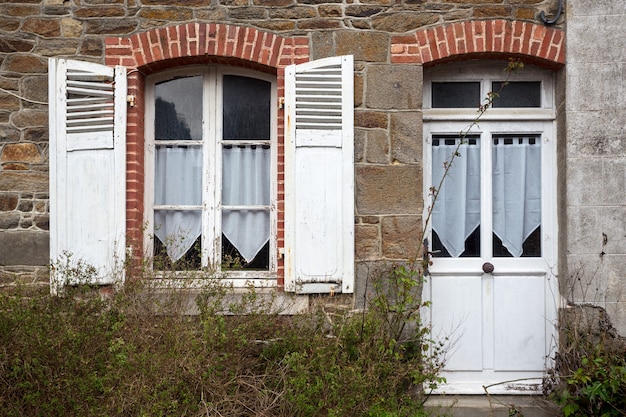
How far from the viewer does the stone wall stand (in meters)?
5.09

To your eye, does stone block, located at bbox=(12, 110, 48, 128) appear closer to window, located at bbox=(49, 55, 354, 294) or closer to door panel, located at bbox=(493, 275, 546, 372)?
window, located at bbox=(49, 55, 354, 294)

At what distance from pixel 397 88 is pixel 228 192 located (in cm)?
170

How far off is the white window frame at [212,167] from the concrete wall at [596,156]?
2.45 meters

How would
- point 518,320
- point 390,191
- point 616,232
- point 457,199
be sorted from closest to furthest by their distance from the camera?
point 616,232
point 390,191
point 518,320
point 457,199

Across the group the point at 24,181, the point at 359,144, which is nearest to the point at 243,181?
the point at 359,144

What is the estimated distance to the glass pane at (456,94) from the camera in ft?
17.6

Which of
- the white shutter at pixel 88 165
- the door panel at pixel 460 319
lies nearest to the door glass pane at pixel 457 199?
the door panel at pixel 460 319

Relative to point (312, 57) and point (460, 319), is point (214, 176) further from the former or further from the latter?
point (460, 319)

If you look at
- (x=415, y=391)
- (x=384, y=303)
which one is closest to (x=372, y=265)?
(x=384, y=303)

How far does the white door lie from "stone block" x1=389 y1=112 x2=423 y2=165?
256 mm

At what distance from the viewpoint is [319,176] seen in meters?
5.03

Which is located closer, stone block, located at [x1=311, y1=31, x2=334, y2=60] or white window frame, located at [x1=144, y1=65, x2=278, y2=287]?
stone block, located at [x1=311, y1=31, x2=334, y2=60]

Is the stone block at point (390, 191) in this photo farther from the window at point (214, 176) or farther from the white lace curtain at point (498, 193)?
the white lace curtain at point (498, 193)

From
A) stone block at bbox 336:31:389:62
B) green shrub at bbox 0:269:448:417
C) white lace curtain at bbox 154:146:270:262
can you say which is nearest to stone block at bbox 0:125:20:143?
white lace curtain at bbox 154:146:270:262
